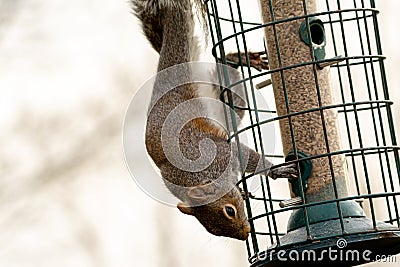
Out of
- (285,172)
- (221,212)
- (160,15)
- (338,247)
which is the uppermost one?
(160,15)

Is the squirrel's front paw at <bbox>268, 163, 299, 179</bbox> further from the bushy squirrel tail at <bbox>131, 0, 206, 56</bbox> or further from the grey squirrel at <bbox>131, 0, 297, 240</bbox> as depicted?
the bushy squirrel tail at <bbox>131, 0, 206, 56</bbox>

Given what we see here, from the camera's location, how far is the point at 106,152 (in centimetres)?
601

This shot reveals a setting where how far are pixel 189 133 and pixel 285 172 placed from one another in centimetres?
93

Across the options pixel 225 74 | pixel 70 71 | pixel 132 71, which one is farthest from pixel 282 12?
pixel 70 71

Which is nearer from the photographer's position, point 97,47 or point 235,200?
point 235,200

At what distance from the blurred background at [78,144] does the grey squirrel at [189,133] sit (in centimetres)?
104

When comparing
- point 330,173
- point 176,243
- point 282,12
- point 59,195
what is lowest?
point 176,243

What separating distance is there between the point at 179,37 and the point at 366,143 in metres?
0.94

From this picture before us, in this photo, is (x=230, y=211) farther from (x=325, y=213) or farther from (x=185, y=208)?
(x=325, y=213)

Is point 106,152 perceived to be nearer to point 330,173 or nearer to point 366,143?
point 366,143

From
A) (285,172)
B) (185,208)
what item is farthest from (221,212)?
(285,172)

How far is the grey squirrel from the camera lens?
4.58m

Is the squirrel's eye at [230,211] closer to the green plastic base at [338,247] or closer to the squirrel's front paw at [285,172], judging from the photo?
the squirrel's front paw at [285,172]

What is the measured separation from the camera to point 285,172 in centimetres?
388
